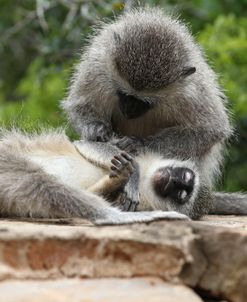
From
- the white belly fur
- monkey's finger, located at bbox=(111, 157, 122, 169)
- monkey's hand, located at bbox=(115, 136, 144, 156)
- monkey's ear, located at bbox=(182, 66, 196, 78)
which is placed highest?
monkey's ear, located at bbox=(182, 66, 196, 78)

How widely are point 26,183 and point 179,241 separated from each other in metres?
1.70

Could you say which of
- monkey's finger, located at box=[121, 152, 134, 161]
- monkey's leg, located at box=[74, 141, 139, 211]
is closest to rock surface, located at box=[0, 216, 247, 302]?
monkey's leg, located at box=[74, 141, 139, 211]

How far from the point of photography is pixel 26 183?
5.86 metres

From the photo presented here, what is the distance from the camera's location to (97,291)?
431cm

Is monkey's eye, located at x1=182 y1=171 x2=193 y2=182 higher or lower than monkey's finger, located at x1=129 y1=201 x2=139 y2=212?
higher

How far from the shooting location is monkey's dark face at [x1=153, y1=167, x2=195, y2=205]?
6453 mm

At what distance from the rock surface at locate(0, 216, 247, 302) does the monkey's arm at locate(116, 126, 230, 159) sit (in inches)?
106

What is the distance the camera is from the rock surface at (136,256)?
14.7 ft

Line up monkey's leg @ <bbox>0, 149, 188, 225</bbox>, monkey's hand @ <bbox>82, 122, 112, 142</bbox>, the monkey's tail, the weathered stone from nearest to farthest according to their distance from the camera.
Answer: the weathered stone < monkey's leg @ <bbox>0, 149, 188, 225</bbox> < monkey's hand @ <bbox>82, 122, 112, 142</bbox> < the monkey's tail

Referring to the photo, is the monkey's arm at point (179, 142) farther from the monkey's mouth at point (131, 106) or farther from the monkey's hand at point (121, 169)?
the monkey's hand at point (121, 169)

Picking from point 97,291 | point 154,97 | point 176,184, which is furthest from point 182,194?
point 97,291

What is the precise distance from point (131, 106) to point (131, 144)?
34 cm

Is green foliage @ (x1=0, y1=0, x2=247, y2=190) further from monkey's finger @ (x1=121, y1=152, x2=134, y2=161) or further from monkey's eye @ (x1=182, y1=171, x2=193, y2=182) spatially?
monkey's eye @ (x1=182, y1=171, x2=193, y2=182)

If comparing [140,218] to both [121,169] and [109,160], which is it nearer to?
[121,169]
